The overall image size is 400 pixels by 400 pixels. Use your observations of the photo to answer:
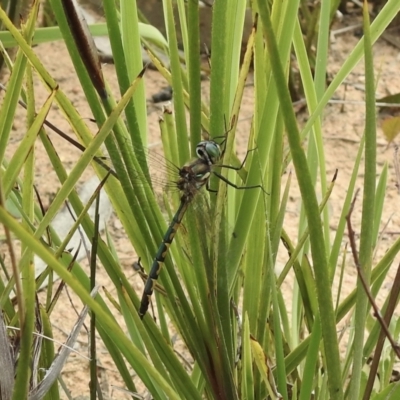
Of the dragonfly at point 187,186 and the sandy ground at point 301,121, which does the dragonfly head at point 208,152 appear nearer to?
the dragonfly at point 187,186

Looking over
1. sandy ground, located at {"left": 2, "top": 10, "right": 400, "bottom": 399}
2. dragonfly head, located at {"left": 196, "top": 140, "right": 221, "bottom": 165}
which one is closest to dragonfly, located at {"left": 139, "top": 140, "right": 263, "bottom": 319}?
dragonfly head, located at {"left": 196, "top": 140, "right": 221, "bottom": 165}

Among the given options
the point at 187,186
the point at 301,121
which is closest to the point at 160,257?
the point at 187,186

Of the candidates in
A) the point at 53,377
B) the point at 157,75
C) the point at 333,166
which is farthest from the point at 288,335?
the point at 157,75

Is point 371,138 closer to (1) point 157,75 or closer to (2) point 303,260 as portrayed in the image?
(2) point 303,260

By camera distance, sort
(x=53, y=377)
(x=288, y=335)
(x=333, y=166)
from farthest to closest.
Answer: (x=333, y=166) → (x=288, y=335) → (x=53, y=377)

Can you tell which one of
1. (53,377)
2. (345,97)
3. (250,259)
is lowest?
(53,377)

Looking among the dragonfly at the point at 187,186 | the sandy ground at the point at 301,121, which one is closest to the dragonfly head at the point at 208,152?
the dragonfly at the point at 187,186
